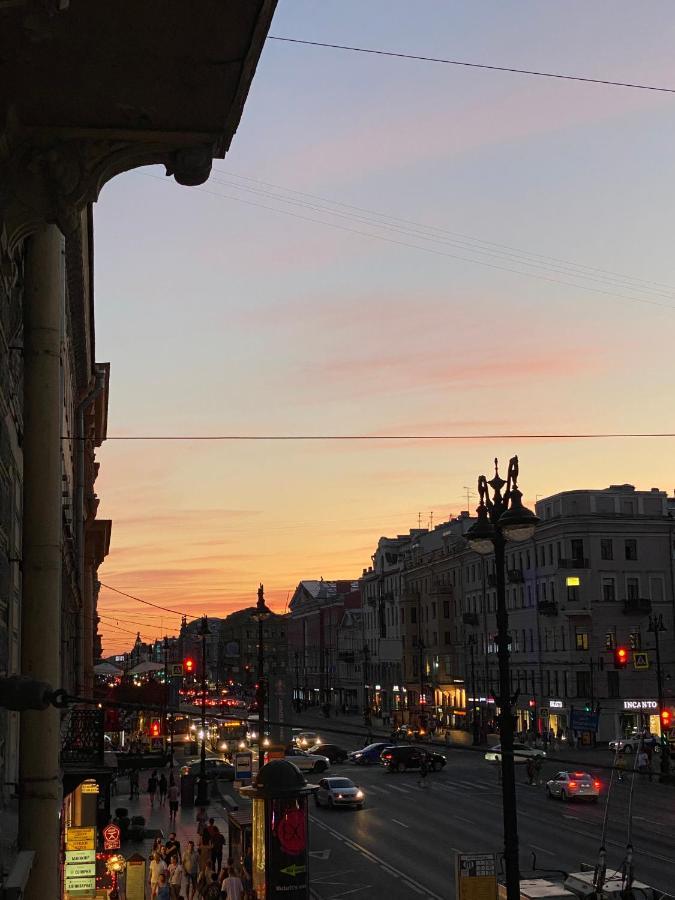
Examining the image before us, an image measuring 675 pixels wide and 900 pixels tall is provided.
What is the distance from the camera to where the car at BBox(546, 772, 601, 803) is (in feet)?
149

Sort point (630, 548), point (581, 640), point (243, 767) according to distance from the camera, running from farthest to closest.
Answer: point (630, 548) → point (581, 640) → point (243, 767)

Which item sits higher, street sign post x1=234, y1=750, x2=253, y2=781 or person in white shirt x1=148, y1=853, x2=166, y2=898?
street sign post x1=234, y1=750, x2=253, y2=781

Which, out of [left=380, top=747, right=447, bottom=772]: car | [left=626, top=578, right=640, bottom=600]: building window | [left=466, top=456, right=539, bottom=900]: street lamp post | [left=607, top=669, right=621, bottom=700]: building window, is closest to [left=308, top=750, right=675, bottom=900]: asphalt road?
[left=380, top=747, right=447, bottom=772]: car

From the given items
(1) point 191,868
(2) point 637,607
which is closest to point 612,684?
(2) point 637,607

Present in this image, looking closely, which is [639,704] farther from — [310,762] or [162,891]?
[162,891]

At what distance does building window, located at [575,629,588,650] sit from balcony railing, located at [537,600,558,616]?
247cm

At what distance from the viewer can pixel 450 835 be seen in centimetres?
3578

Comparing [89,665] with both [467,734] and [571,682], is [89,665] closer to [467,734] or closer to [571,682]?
[571,682]

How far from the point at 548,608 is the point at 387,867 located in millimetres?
52289

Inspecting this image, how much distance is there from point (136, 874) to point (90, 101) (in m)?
22.5

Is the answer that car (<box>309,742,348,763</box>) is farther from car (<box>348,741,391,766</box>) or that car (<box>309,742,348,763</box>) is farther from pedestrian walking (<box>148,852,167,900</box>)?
pedestrian walking (<box>148,852,167,900</box>)

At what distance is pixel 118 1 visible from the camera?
4.66 metres

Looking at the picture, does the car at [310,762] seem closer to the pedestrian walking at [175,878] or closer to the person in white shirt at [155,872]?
the pedestrian walking at [175,878]

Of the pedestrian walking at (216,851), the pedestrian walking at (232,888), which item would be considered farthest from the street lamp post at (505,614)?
the pedestrian walking at (216,851)
